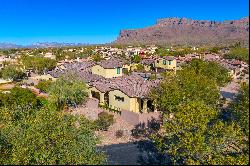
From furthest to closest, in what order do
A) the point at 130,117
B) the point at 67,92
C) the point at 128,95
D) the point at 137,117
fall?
the point at 67,92
the point at 128,95
the point at 130,117
the point at 137,117

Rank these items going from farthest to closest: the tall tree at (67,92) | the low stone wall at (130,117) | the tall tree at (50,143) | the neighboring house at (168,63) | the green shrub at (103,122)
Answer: the neighboring house at (168,63) → the tall tree at (67,92) → the low stone wall at (130,117) → the green shrub at (103,122) → the tall tree at (50,143)

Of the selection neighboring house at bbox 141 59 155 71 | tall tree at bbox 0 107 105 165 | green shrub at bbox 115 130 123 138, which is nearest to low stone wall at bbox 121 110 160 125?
green shrub at bbox 115 130 123 138

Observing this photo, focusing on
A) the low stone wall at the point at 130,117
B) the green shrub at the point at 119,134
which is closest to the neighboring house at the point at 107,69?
the low stone wall at the point at 130,117

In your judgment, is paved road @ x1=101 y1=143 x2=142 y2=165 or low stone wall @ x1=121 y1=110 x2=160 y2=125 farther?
low stone wall @ x1=121 y1=110 x2=160 y2=125

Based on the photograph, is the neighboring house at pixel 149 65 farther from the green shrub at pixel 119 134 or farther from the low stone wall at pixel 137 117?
the green shrub at pixel 119 134

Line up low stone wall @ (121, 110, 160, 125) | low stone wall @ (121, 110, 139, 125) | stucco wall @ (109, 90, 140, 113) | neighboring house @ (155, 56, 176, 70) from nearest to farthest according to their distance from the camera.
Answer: low stone wall @ (121, 110, 160, 125), low stone wall @ (121, 110, 139, 125), stucco wall @ (109, 90, 140, 113), neighboring house @ (155, 56, 176, 70)

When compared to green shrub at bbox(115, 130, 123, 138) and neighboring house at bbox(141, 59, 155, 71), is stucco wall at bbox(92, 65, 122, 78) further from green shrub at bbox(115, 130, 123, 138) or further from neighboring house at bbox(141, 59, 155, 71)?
green shrub at bbox(115, 130, 123, 138)

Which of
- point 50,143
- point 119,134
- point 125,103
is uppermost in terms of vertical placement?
point 50,143

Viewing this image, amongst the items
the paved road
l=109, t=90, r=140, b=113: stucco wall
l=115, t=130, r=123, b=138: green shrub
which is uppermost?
l=109, t=90, r=140, b=113: stucco wall

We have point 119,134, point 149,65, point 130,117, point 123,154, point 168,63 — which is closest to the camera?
point 123,154

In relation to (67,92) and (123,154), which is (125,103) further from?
(123,154)

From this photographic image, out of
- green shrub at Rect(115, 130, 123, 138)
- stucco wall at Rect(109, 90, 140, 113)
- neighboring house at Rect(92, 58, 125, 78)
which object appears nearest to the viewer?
green shrub at Rect(115, 130, 123, 138)

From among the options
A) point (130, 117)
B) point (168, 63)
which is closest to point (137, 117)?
point (130, 117)
